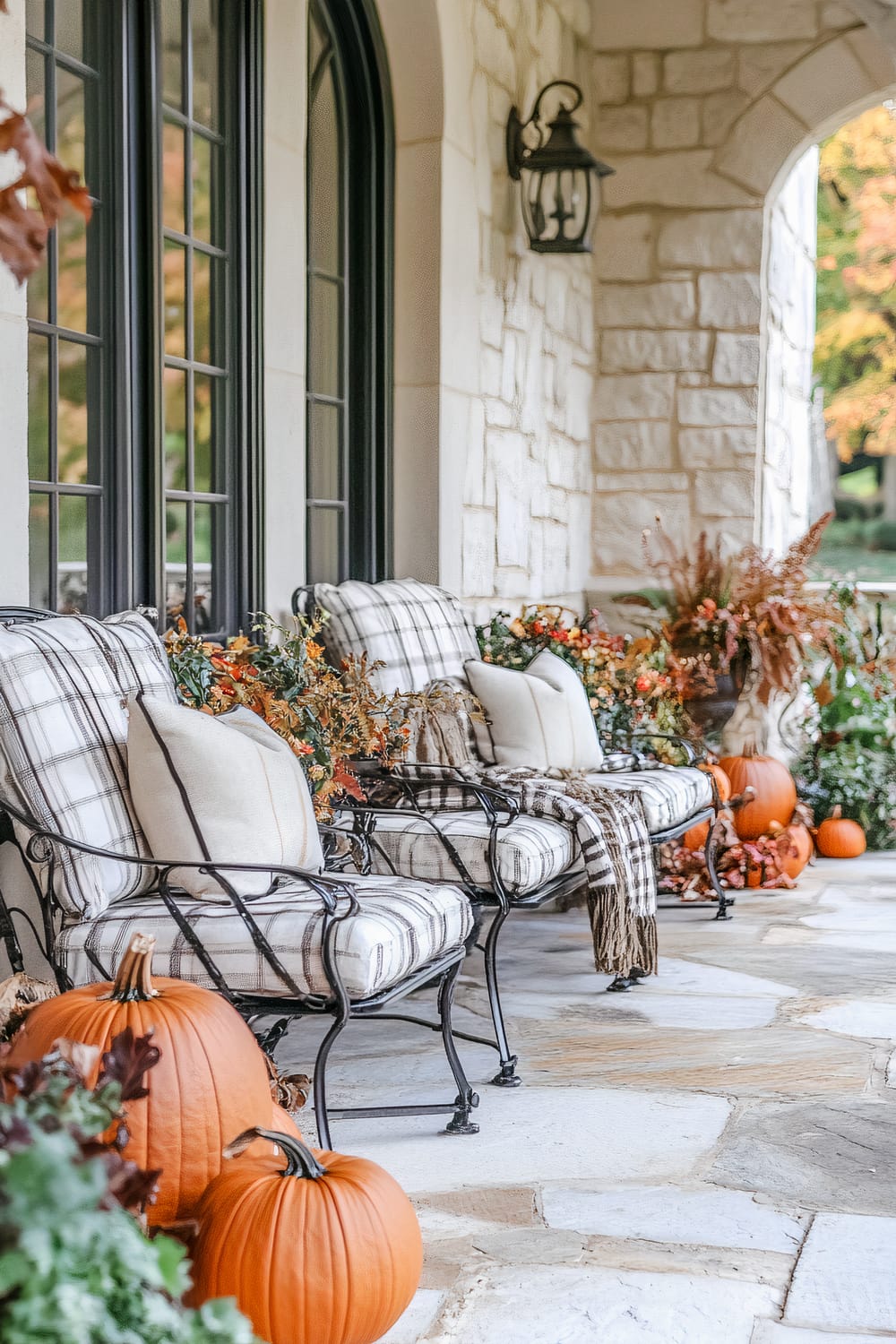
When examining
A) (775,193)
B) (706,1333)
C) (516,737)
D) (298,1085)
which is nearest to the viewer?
(706,1333)

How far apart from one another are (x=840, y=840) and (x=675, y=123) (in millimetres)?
3039

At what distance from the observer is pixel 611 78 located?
5898mm

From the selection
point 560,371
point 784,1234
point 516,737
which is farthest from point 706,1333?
point 560,371

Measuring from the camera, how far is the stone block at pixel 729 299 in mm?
5805

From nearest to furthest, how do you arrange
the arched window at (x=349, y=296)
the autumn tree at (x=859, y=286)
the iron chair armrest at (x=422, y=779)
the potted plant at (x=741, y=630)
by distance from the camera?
the iron chair armrest at (x=422, y=779) < the arched window at (x=349, y=296) < the potted plant at (x=741, y=630) < the autumn tree at (x=859, y=286)

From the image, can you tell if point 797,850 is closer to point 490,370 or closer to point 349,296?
point 490,370

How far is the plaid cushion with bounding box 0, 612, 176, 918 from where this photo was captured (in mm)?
2240

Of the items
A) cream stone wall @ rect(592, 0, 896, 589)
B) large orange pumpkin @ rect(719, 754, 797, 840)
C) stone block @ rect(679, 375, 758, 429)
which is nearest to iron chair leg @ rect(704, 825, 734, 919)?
large orange pumpkin @ rect(719, 754, 797, 840)

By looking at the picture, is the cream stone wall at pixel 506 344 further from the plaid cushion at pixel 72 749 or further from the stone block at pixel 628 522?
the plaid cushion at pixel 72 749

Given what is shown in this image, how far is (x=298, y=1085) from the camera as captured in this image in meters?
2.29

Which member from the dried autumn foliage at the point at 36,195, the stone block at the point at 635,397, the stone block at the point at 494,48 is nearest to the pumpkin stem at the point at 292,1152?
the dried autumn foliage at the point at 36,195

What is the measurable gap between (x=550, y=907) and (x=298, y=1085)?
7.30 ft

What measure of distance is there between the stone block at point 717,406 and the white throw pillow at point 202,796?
4.01 m

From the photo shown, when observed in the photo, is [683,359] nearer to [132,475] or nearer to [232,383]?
[232,383]
